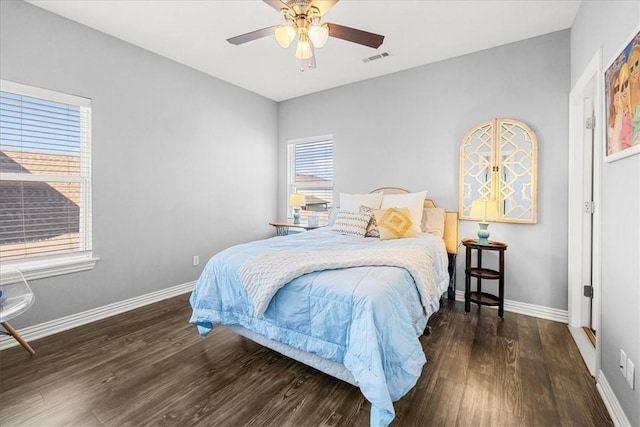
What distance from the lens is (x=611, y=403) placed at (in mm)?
1604

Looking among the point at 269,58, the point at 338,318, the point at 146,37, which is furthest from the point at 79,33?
the point at 338,318

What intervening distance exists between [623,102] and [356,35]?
1586mm

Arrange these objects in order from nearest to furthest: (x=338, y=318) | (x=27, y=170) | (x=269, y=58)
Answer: (x=338, y=318) → (x=27, y=170) → (x=269, y=58)

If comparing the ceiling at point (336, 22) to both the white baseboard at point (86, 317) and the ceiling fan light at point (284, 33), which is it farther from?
the white baseboard at point (86, 317)

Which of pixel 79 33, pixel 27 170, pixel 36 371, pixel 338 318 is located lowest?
pixel 36 371

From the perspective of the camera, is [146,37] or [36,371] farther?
[146,37]

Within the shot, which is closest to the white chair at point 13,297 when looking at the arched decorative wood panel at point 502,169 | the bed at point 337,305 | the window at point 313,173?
the bed at point 337,305

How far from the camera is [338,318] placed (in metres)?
1.62

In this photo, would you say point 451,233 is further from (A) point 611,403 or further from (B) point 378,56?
(B) point 378,56

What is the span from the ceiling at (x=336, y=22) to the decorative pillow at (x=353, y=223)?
6.03 ft

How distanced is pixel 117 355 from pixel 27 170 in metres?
1.79

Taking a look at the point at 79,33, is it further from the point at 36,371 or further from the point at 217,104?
the point at 36,371

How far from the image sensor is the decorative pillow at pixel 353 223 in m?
3.13

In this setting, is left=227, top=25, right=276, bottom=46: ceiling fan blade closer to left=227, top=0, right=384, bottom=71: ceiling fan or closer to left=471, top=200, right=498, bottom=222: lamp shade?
left=227, top=0, right=384, bottom=71: ceiling fan
